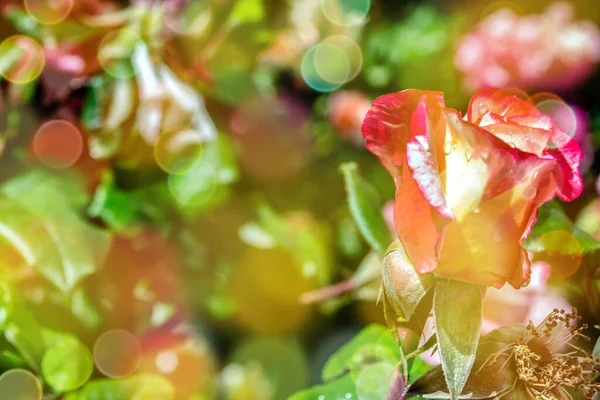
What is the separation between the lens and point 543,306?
0.78 feet

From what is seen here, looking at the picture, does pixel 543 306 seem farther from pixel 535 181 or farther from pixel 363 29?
pixel 363 29

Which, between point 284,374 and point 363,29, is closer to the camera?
point 284,374

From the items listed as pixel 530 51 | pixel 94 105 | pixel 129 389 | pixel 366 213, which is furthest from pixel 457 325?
pixel 530 51

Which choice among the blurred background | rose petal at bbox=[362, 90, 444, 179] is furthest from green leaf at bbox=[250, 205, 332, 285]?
rose petal at bbox=[362, 90, 444, 179]

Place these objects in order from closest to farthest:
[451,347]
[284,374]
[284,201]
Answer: [451,347]
[284,374]
[284,201]

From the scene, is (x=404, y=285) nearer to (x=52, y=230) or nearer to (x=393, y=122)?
(x=393, y=122)

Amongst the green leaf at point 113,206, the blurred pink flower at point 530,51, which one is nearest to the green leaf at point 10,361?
the green leaf at point 113,206

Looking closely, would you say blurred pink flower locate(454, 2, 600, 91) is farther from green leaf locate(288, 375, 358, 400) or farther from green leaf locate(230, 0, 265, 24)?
green leaf locate(288, 375, 358, 400)

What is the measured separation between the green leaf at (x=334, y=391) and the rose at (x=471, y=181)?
0.30 ft

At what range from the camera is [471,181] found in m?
0.19

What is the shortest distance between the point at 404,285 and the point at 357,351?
10 centimetres

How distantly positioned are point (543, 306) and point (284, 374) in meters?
0.17

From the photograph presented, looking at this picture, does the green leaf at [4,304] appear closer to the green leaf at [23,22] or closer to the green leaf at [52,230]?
the green leaf at [52,230]

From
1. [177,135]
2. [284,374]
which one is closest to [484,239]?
[284,374]
